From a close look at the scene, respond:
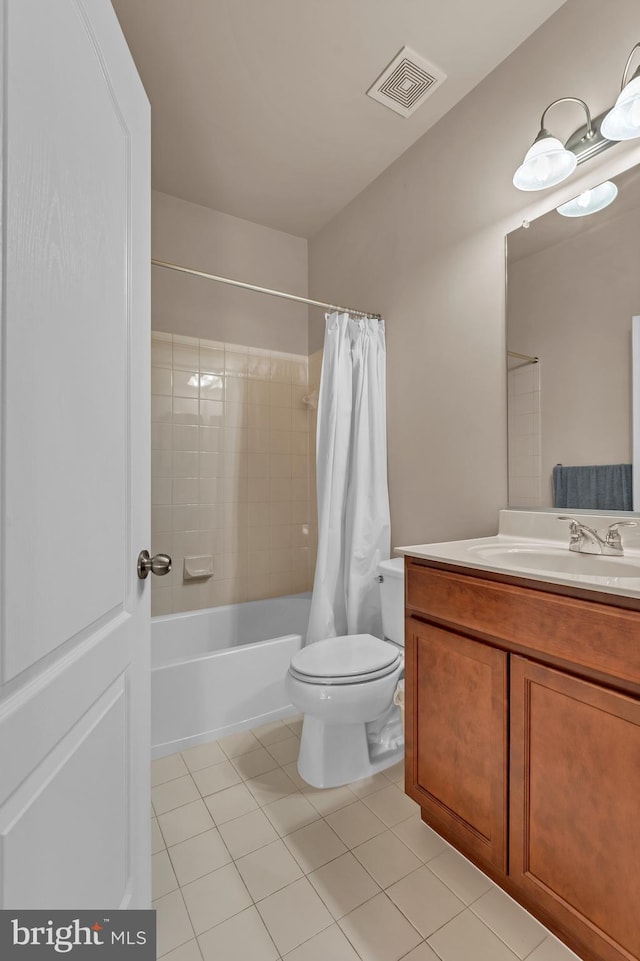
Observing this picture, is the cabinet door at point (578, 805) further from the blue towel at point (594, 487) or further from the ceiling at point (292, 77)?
the ceiling at point (292, 77)

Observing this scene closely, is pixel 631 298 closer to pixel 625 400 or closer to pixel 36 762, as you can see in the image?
pixel 625 400

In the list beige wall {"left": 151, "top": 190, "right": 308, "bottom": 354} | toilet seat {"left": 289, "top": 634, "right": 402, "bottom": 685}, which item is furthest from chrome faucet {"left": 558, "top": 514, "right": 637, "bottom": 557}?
beige wall {"left": 151, "top": 190, "right": 308, "bottom": 354}

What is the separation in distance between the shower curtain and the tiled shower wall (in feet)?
2.27

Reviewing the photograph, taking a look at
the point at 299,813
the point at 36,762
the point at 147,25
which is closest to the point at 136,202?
the point at 36,762

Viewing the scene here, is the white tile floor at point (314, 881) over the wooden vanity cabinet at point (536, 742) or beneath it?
beneath

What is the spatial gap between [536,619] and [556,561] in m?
0.36

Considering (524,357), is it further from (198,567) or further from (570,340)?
(198,567)

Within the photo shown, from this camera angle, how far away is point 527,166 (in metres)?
1.46

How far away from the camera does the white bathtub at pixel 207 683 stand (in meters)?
1.78

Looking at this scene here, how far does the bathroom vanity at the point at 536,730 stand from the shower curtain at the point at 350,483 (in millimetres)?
745

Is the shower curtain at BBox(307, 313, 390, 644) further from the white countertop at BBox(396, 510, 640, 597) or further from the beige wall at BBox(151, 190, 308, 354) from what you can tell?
the beige wall at BBox(151, 190, 308, 354)

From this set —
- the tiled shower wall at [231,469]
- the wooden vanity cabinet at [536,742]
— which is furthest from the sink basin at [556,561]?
the tiled shower wall at [231,469]

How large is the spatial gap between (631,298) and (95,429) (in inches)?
59.4

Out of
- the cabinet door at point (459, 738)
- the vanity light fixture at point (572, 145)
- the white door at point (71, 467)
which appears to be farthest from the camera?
the vanity light fixture at point (572, 145)
